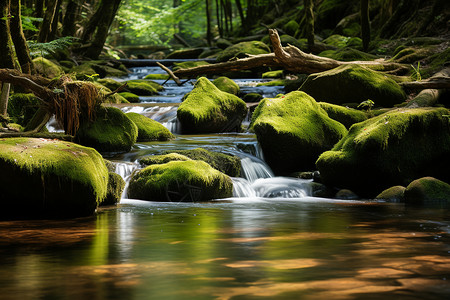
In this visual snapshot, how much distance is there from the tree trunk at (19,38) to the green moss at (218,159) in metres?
4.80

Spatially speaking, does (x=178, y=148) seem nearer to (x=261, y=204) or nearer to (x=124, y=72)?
(x=261, y=204)

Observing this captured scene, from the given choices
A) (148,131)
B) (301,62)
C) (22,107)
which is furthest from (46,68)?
(301,62)

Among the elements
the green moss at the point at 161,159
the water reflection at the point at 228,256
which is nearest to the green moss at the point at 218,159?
the green moss at the point at 161,159

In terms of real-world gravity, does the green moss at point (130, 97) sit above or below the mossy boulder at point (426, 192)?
above

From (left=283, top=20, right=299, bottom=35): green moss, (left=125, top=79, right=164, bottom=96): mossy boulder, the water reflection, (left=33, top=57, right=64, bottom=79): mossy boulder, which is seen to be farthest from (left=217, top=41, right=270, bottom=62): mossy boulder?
the water reflection

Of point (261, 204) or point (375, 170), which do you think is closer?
point (261, 204)

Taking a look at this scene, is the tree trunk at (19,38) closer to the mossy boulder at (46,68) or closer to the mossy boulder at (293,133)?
the mossy boulder at (293,133)

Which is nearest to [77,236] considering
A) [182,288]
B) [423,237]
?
[182,288]

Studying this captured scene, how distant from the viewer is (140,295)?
3.25 meters

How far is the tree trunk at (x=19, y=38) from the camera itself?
475 inches

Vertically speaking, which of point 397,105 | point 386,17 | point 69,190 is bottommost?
point 69,190

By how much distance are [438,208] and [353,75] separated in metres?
6.37

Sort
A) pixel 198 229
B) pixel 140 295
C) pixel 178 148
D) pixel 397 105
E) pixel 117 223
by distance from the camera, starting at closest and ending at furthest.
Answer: pixel 140 295, pixel 198 229, pixel 117 223, pixel 178 148, pixel 397 105

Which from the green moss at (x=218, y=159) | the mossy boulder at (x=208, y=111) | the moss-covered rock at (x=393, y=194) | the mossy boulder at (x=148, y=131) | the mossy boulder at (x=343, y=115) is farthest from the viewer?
the mossy boulder at (x=208, y=111)
